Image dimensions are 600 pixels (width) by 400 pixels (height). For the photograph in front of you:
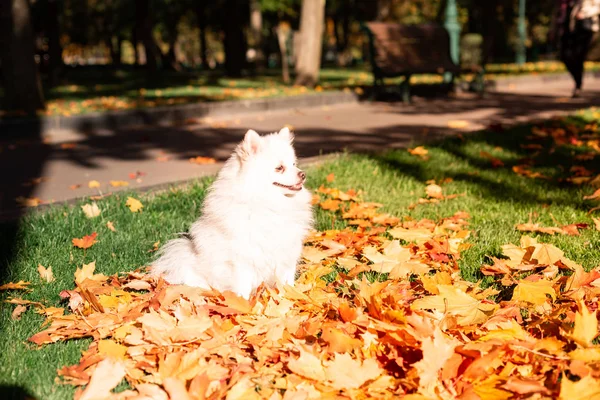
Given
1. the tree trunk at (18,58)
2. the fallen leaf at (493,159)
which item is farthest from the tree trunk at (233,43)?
the fallen leaf at (493,159)

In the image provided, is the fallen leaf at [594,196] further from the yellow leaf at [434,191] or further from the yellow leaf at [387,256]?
the yellow leaf at [387,256]

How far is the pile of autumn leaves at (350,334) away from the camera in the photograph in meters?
2.19

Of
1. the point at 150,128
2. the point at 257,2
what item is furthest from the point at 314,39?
the point at 257,2

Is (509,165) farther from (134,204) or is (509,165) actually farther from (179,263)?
(179,263)

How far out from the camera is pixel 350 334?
2531 millimetres

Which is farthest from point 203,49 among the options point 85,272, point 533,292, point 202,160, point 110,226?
point 533,292

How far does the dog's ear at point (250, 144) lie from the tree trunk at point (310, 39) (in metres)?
11.6

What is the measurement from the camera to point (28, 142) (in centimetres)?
880

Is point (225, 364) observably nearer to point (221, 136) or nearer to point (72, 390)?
point (72, 390)

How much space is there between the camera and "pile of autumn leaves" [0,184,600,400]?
2.19 m

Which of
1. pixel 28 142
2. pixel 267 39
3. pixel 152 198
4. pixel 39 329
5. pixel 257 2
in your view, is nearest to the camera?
pixel 39 329

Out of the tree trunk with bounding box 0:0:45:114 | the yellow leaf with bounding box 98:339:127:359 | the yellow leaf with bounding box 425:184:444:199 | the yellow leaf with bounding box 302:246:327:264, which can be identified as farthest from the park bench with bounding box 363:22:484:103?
the yellow leaf with bounding box 98:339:127:359

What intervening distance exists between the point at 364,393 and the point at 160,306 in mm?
1164

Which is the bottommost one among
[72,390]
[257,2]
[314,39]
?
[72,390]
